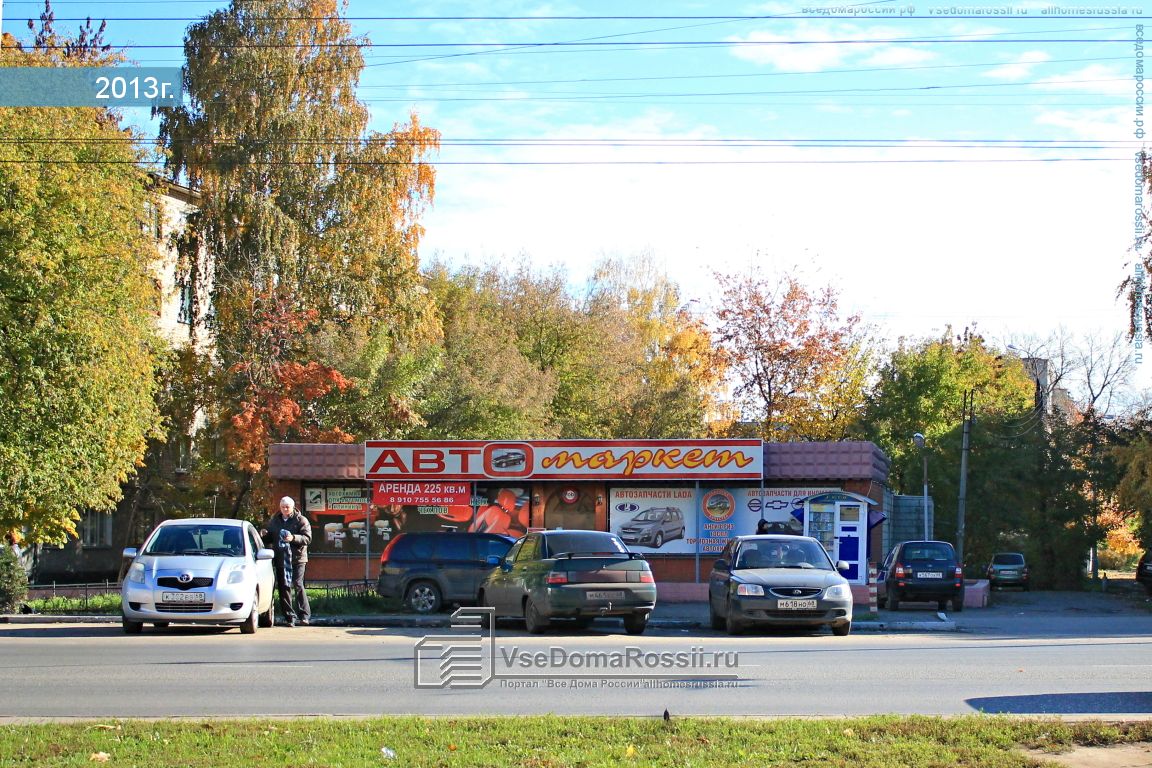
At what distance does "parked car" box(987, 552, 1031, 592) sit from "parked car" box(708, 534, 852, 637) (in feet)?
96.2

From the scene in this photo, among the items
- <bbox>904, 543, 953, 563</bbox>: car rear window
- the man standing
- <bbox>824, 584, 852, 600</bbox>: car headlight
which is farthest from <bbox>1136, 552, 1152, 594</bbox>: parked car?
the man standing

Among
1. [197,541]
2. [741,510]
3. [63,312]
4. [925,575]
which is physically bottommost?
[925,575]

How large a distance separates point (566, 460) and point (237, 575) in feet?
37.2

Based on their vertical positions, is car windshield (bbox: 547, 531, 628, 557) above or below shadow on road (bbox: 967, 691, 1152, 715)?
above

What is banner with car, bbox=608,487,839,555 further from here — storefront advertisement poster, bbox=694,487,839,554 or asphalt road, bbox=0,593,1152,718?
asphalt road, bbox=0,593,1152,718

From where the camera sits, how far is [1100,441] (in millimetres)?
46438

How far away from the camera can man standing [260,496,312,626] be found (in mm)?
19078

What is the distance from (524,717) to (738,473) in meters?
18.1

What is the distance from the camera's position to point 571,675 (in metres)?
12.4

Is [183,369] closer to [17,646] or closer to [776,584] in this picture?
[17,646]

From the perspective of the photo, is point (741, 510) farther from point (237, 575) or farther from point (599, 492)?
point (237, 575)

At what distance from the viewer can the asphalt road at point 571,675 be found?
34.4 ft

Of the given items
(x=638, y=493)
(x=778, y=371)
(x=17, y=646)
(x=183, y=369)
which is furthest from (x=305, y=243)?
(x=17, y=646)

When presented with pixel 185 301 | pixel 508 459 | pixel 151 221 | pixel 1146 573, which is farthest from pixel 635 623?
pixel 185 301
